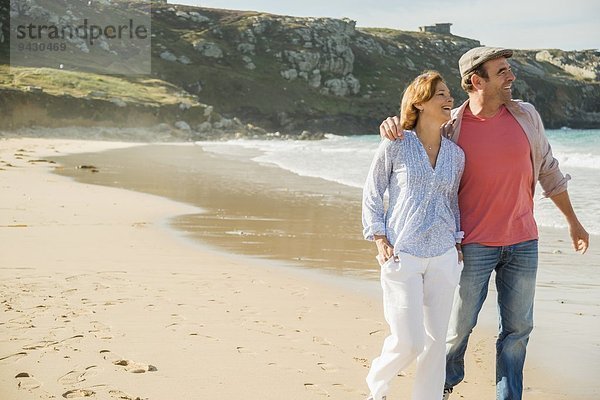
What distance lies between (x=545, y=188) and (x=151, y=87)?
67.8 metres

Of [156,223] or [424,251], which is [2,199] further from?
[424,251]

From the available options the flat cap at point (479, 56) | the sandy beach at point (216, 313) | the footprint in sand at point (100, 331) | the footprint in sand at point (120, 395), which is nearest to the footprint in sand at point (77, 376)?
the sandy beach at point (216, 313)

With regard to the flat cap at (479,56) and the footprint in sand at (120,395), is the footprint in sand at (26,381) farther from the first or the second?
the flat cap at (479,56)

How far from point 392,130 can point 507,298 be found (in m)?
1.08

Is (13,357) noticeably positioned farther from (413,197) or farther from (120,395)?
(413,197)

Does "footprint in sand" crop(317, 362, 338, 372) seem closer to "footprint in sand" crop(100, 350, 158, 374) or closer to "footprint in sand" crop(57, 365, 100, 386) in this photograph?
"footprint in sand" crop(100, 350, 158, 374)

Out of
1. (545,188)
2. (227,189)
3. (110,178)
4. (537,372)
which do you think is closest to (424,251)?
(545,188)

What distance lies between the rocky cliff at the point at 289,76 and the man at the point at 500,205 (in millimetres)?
53280

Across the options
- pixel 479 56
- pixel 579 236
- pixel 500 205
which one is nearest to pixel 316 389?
pixel 500 205

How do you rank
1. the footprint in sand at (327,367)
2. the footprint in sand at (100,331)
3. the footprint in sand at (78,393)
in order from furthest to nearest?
the footprint in sand at (100,331)
the footprint in sand at (327,367)
the footprint in sand at (78,393)

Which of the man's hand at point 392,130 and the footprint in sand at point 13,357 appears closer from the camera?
the man's hand at point 392,130

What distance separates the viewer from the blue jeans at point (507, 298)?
3848mm

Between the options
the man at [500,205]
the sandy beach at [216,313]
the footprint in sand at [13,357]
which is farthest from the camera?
the footprint in sand at [13,357]

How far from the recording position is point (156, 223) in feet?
37.5
